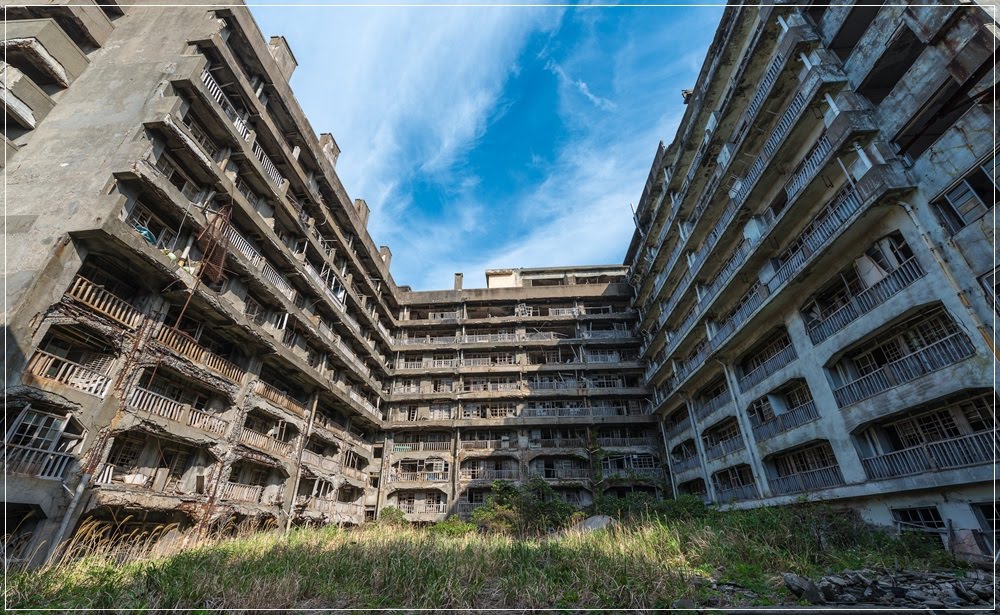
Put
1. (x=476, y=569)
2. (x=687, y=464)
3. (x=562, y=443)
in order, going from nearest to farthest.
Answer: (x=476, y=569) → (x=687, y=464) → (x=562, y=443)

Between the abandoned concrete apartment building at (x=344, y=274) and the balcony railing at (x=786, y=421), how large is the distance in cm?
15

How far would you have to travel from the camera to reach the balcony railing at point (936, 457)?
38.2 feet

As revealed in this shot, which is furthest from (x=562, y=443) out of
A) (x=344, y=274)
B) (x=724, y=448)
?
(x=344, y=274)

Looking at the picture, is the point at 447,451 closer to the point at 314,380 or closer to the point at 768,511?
the point at 314,380

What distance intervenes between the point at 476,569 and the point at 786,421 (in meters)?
17.5

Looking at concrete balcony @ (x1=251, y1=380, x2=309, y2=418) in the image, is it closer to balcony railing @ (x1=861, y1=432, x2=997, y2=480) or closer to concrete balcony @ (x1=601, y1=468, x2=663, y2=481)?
concrete balcony @ (x1=601, y1=468, x2=663, y2=481)

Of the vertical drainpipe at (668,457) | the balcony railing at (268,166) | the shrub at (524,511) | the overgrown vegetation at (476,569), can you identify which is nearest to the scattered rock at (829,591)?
the overgrown vegetation at (476,569)

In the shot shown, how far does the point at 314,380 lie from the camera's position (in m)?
26.4

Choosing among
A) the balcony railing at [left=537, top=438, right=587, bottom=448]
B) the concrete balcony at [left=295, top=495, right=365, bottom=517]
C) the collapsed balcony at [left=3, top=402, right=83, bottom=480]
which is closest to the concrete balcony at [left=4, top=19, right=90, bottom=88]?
the collapsed balcony at [left=3, top=402, right=83, bottom=480]

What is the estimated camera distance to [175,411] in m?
17.2

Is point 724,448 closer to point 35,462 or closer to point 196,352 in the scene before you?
point 196,352

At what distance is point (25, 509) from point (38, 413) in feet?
9.10

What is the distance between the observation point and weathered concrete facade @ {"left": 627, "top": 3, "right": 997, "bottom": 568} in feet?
39.0

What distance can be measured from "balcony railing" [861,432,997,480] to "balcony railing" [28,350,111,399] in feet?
85.1
